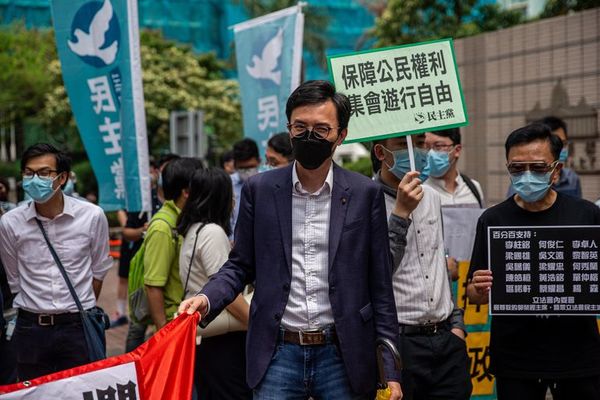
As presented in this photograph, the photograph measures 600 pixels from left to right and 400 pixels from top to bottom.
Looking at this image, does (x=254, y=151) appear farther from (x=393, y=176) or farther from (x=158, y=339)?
(x=158, y=339)

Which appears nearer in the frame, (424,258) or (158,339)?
(158,339)

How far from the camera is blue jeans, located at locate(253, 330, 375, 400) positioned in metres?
3.55

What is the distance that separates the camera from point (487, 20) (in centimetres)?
2120

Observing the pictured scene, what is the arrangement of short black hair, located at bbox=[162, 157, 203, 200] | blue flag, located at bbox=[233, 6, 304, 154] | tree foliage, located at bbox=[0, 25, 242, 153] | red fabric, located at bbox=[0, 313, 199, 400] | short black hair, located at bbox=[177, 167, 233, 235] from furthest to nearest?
1. tree foliage, located at bbox=[0, 25, 242, 153]
2. blue flag, located at bbox=[233, 6, 304, 154]
3. short black hair, located at bbox=[162, 157, 203, 200]
4. short black hair, located at bbox=[177, 167, 233, 235]
5. red fabric, located at bbox=[0, 313, 199, 400]

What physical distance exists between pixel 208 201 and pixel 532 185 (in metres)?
1.81

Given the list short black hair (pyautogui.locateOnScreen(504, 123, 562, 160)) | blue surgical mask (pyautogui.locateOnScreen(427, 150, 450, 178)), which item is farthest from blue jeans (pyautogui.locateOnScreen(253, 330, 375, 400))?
blue surgical mask (pyautogui.locateOnScreen(427, 150, 450, 178))

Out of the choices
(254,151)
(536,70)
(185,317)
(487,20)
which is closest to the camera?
(185,317)

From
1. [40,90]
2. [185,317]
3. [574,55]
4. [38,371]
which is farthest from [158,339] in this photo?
[40,90]

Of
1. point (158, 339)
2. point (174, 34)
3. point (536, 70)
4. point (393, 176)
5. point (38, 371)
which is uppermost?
point (174, 34)

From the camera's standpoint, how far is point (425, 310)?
425cm

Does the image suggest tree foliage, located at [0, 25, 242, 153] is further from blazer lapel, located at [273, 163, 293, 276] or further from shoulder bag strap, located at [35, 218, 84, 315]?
blazer lapel, located at [273, 163, 293, 276]

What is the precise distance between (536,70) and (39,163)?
9.22 metres

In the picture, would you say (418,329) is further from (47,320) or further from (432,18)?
(432,18)

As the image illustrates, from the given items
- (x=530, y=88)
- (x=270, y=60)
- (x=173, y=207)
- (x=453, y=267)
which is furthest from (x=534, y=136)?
(x=530, y=88)
